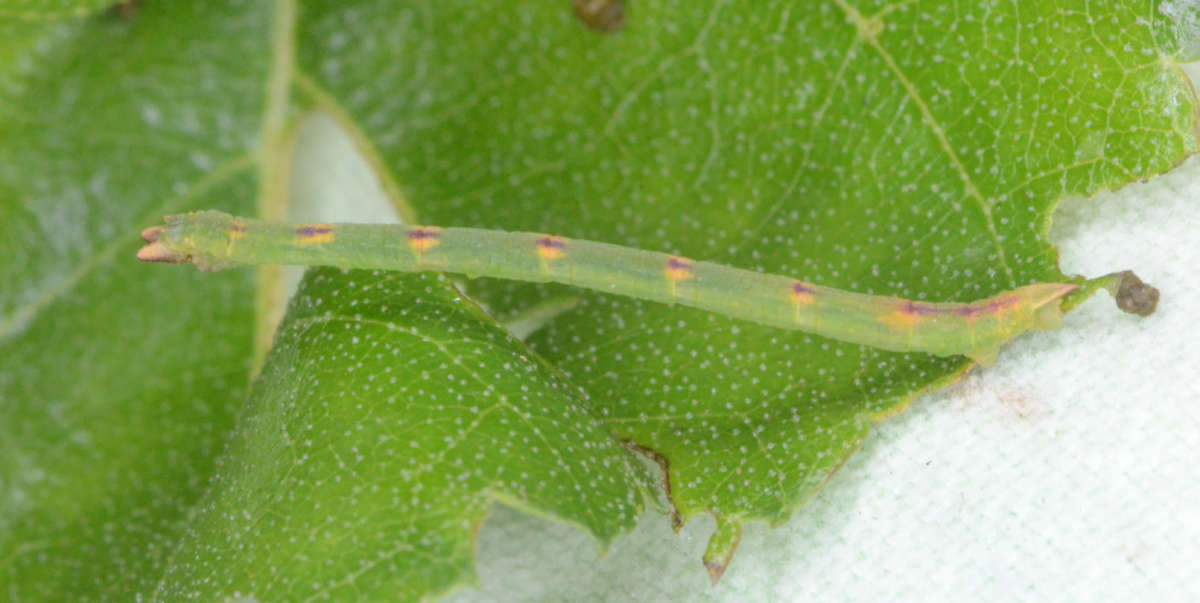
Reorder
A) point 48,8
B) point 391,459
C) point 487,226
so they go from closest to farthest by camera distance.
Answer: point 391,459, point 48,8, point 487,226

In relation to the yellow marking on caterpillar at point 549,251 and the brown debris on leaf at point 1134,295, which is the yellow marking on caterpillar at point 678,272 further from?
the brown debris on leaf at point 1134,295

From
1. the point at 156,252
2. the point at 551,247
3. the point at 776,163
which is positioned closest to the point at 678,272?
the point at 551,247

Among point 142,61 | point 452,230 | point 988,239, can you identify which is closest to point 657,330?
point 452,230

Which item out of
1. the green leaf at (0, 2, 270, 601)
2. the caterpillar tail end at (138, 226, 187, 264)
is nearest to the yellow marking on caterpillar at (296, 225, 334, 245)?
the caterpillar tail end at (138, 226, 187, 264)

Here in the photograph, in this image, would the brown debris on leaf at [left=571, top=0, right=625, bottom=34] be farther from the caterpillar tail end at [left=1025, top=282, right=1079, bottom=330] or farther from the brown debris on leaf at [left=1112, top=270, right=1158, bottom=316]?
the brown debris on leaf at [left=1112, top=270, right=1158, bottom=316]

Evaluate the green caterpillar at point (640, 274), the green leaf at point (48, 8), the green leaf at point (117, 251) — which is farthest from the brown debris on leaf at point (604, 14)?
the green leaf at point (48, 8)

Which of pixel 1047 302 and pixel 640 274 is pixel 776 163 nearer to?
pixel 640 274
